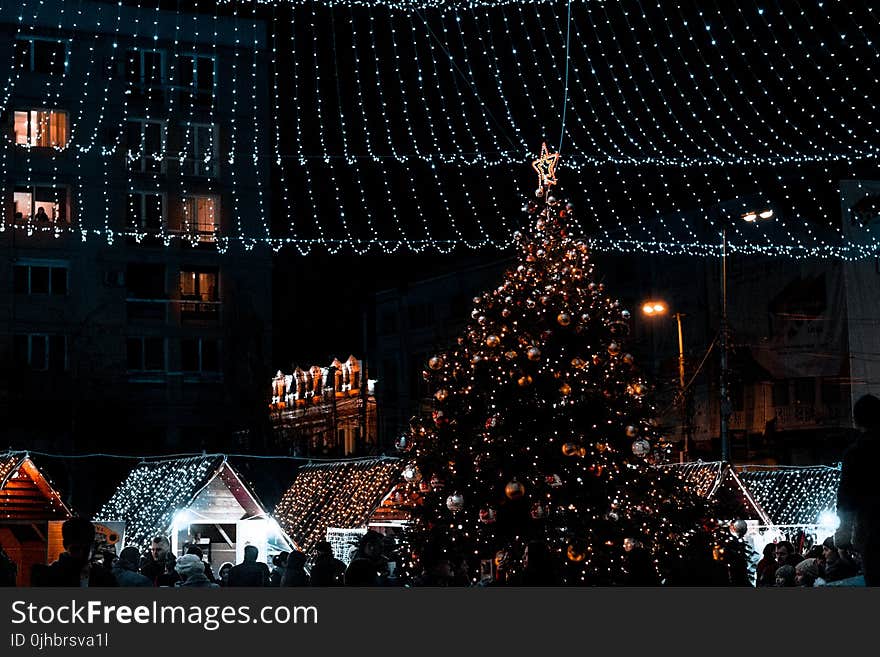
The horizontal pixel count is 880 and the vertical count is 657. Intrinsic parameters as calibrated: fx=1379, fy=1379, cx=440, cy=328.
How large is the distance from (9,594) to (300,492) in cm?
1710

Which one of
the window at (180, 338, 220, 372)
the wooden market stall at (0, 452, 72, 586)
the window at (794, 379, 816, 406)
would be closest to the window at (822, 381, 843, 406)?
the window at (794, 379, 816, 406)

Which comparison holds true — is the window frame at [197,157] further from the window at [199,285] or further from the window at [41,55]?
the window at [41,55]

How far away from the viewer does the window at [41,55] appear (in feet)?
130

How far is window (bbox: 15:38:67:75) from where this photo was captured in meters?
39.5

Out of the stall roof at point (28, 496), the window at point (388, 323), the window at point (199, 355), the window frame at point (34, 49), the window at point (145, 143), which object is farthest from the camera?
the window at point (388, 323)

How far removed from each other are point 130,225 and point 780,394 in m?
20.0

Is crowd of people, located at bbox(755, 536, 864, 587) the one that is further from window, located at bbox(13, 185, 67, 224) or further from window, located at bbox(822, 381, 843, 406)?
window, located at bbox(13, 185, 67, 224)

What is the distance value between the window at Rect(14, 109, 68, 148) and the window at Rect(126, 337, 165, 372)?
625cm

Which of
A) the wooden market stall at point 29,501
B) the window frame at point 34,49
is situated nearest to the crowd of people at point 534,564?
the wooden market stall at point 29,501

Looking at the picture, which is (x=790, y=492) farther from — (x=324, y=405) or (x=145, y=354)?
(x=324, y=405)

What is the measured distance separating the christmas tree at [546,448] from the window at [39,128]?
27.3m

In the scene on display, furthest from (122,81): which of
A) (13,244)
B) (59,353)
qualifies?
(59,353)

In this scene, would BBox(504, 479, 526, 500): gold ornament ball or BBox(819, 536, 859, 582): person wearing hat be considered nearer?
BBox(819, 536, 859, 582): person wearing hat

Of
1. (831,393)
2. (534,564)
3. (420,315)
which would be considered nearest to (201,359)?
(420,315)
